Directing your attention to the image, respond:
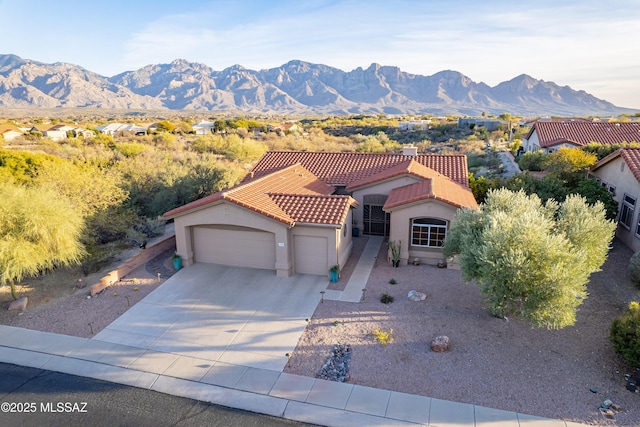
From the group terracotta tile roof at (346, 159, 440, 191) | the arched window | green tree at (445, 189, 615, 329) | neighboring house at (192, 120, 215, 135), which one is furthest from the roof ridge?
neighboring house at (192, 120, 215, 135)

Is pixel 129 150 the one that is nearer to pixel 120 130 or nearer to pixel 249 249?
pixel 249 249

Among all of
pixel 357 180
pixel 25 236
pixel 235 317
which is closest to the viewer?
pixel 235 317

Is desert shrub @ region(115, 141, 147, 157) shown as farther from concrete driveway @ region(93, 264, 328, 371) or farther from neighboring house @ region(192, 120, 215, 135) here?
neighboring house @ region(192, 120, 215, 135)

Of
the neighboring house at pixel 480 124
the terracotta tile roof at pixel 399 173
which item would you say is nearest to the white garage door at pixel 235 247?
the terracotta tile roof at pixel 399 173

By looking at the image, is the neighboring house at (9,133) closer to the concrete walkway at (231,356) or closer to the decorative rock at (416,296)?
the concrete walkway at (231,356)

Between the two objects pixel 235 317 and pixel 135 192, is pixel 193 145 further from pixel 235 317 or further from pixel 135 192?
pixel 235 317

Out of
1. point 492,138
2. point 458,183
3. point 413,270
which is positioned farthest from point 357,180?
point 492,138

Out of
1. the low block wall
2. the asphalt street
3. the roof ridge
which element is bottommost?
the asphalt street
